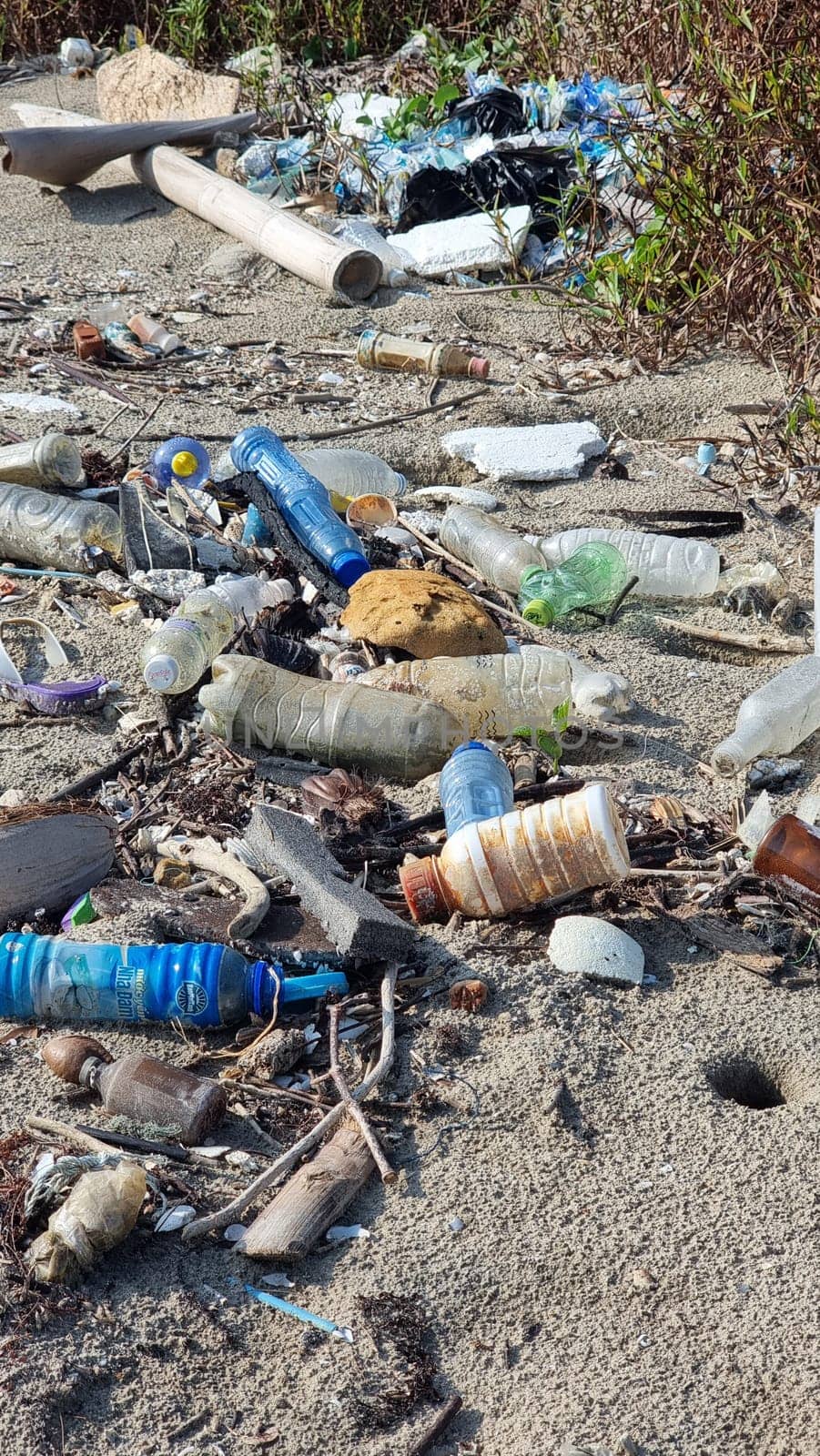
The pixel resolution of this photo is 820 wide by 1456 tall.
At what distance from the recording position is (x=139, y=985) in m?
2.08

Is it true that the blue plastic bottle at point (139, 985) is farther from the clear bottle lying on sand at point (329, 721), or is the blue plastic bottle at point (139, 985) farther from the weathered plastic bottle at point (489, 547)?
the weathered plastic bottle at point (489, 547)

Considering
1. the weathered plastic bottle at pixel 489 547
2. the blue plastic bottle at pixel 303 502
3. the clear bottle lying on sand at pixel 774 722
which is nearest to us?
the clear bottle lying on sand at pixel 774 722

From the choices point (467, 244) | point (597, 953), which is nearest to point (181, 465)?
point (597, 953)

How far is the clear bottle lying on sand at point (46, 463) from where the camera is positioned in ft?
12.0

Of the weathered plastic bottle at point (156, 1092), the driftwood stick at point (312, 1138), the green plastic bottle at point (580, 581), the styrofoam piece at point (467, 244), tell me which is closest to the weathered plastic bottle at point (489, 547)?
the green plastic bottle at point (580, 581)

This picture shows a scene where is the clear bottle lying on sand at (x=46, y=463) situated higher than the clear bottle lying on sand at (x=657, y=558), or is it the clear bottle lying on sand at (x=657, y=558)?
the clear bottle lying on sand at (x=46, y=463)

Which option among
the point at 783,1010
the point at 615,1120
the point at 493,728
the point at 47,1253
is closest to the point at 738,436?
the point at 493,728

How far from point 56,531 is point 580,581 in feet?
4.43

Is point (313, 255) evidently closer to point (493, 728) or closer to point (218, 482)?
point (218, 482)

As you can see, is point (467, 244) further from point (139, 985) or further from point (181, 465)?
point (139, 985)

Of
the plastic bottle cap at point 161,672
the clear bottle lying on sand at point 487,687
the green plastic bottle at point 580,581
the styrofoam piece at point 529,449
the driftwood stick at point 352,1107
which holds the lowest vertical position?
the styrofoam piece at point 529,449

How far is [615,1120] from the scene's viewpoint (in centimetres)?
196

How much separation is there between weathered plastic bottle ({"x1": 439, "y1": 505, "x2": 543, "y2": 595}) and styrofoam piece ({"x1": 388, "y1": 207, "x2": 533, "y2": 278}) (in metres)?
2.40

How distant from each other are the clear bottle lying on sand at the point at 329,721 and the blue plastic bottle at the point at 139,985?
69cm
